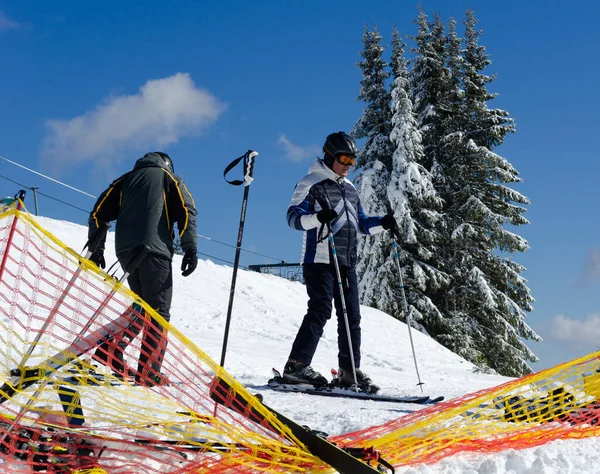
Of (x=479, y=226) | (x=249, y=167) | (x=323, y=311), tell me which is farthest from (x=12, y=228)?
(x=479, y=226)

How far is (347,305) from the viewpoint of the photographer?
561 cm

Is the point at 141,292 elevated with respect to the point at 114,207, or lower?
lower

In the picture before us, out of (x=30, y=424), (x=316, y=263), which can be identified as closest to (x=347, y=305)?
(x=316, y=263)

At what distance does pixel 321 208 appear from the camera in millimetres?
5594

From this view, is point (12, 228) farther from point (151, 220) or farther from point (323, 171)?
point (323, 171)

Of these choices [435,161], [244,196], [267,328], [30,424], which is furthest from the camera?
[435,161]

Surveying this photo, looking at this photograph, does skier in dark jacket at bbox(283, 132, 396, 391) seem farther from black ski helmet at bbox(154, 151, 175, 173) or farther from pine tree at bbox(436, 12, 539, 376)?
pine tree at bbox(436, 12, 539, 376)

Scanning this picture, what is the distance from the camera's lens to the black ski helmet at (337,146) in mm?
5523

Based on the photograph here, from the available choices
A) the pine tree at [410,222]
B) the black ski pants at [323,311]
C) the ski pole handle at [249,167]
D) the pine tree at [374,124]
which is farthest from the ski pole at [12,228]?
the pine tree at [374,124]

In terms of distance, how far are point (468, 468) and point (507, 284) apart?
21357 millimetres

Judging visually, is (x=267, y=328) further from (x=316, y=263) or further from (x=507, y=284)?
(x=507, y=284)

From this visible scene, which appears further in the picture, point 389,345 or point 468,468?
point 389,345

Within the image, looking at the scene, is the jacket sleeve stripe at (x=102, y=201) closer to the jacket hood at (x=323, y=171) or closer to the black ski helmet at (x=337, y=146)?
the jacket hood at (x=323, y=171)

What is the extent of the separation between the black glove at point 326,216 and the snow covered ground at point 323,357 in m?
1.54
